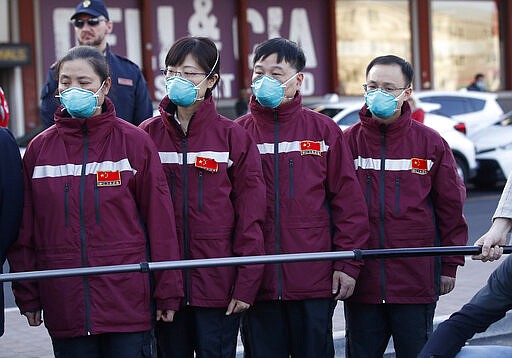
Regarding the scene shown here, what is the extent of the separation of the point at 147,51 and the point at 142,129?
19.4 metres

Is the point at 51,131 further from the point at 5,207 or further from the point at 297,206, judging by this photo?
the point at 297,206

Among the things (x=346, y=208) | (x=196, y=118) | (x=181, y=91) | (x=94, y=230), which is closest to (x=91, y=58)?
(x=181, y=91)

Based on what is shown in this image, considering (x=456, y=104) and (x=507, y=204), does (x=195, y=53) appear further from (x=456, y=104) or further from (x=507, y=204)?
(x=456, y=104)

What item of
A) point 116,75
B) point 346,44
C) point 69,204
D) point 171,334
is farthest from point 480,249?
point 346,44

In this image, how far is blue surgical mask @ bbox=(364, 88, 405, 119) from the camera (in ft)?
17.9

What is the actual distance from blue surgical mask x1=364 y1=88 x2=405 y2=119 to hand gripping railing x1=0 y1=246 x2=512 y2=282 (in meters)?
0.85

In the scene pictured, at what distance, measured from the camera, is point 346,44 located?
27.7m

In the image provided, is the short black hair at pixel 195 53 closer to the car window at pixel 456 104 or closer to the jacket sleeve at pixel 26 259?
the jacket sleeve at pixel 26 259

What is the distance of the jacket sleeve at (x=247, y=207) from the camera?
16.5 feet

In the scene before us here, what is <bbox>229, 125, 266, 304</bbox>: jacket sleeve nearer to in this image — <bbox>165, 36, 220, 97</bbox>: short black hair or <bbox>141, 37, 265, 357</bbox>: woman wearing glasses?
<bbox>141, 37, 265, 357</bbox>: woman wearing glasses

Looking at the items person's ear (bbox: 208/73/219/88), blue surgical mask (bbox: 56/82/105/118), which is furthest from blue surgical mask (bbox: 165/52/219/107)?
blue surgical mask (bbox: 56/82/105/118)

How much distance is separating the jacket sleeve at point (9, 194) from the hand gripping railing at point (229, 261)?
0.31 meters

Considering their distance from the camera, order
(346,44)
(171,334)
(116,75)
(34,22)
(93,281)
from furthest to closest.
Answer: (346,44) < (34,22) < (116,75) < (171,334) < (93,281)

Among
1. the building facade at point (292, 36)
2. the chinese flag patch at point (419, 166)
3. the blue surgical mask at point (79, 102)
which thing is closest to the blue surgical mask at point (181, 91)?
the blue surgical mask at point (79, 102)
